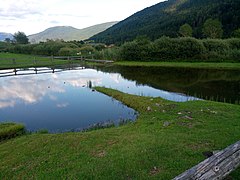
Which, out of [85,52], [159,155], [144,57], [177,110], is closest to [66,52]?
[85,52]

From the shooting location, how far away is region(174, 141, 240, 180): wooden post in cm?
376

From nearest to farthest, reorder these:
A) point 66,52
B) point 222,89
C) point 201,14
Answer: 1. point 222,89
2. point 66,52
3. point 201,14

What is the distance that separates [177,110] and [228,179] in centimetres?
769

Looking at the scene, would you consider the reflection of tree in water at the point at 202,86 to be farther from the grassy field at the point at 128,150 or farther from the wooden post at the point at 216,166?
the wooden post at the point at 216,166

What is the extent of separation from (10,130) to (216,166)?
35.3 ft

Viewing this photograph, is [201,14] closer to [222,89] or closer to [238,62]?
[238,62]

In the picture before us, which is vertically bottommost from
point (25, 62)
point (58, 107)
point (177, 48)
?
point (58, 107)

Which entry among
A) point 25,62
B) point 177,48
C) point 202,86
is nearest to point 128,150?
point 202,86

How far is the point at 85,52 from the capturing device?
6688cm

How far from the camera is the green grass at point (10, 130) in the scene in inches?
451

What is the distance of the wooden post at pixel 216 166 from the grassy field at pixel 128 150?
6.42 feet

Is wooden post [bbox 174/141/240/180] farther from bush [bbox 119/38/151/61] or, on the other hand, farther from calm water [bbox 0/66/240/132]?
bush [bbox 119/38/151/61]

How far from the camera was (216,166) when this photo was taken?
4.03 metres

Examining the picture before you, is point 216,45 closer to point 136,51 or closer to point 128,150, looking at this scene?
point 136,51
